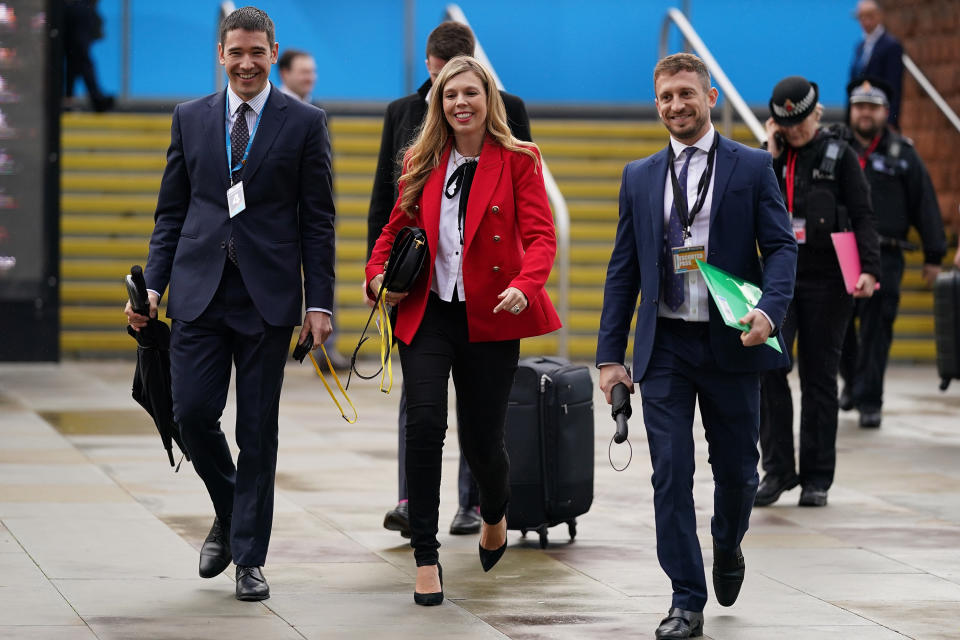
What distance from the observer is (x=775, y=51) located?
1855cm

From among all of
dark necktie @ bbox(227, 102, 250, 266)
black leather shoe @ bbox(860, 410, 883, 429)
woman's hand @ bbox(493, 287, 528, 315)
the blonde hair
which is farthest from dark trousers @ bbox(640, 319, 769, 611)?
black leather shoe @ bbox(860, 410, 883, 429)

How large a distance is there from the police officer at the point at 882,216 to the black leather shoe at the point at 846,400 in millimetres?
41

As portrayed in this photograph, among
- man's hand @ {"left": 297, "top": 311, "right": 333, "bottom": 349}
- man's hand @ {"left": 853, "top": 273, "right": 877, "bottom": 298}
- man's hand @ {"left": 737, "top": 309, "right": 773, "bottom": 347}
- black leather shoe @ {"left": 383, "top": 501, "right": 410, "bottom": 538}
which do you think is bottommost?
black leather shoe @ {"left": 383, "top": 501, "right": 410, "bottom": 538}

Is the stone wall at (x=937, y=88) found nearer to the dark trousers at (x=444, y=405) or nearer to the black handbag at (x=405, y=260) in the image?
the dark trousers at (x=444, y=405)

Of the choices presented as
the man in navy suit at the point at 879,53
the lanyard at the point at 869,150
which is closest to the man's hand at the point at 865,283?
the lanyard at the point at 869,150

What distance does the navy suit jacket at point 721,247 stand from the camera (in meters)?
5.49

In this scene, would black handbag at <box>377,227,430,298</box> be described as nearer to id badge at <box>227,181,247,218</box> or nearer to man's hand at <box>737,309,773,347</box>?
id badge at <box>227,181,247,218</box>

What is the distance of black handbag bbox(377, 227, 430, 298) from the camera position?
225 inches

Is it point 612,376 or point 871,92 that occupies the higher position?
point 871,92

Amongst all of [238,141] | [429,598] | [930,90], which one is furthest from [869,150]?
[429,598]

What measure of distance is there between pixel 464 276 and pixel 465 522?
1.73 meters

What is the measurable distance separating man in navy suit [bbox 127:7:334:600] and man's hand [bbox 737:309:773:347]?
4.91ft

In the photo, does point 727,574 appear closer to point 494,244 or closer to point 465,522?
point 494,244

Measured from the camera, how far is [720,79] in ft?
49.6
